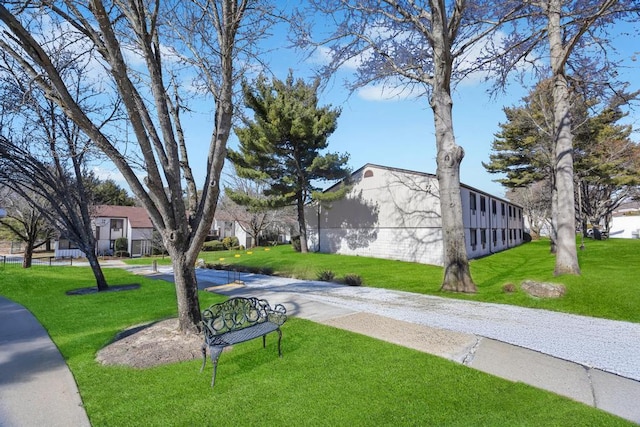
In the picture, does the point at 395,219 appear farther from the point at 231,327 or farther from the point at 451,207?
the point at 231,327

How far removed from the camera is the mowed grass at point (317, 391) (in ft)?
11.1

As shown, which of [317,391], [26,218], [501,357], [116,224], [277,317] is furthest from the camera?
[116,224]

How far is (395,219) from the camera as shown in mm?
23156

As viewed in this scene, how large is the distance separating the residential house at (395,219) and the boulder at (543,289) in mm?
11083

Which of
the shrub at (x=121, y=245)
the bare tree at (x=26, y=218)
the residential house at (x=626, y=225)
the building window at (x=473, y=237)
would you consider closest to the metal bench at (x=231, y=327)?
the building window at (x=473, y=237)

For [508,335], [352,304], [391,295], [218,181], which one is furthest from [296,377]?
[391,295]

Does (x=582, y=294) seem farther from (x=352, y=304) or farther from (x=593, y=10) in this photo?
(x=593, y=10)

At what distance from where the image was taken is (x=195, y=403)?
3744 mm

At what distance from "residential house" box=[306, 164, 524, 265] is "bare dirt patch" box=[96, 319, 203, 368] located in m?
17.0

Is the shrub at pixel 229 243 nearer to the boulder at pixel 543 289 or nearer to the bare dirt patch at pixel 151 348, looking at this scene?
the bare dirt patch at pixel 151 348

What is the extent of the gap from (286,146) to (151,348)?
20663 millimetres

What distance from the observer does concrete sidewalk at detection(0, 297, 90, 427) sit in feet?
11.6

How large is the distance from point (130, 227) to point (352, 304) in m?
38.8

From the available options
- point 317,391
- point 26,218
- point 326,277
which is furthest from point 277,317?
point 26,218
